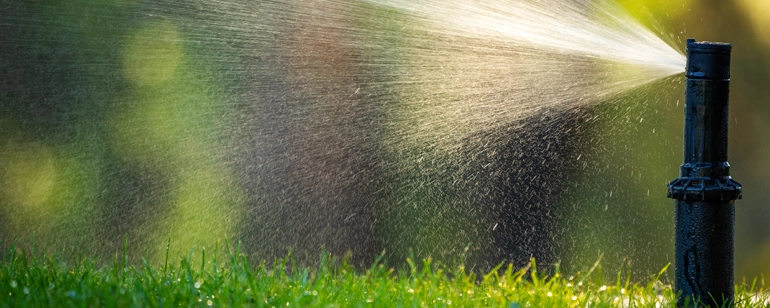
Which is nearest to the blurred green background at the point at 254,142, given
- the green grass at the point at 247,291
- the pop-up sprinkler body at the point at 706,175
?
the green grass at the point at 247,291

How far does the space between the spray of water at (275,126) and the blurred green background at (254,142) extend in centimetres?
1

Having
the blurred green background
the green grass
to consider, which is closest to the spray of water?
the blurred green background

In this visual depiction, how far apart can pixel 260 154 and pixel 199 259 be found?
755 mm

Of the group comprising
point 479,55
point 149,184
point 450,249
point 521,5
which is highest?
point 521,5

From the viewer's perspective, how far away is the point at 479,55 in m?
5.31

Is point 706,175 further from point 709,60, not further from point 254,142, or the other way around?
point 254,142

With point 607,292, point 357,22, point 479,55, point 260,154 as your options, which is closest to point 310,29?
point 357,22

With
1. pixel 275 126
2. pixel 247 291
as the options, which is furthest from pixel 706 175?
pixel 275 126

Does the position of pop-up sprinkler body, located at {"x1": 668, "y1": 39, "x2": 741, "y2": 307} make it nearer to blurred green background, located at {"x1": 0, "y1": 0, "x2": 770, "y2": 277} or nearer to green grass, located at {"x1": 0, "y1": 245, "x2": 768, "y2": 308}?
green grass, located at {"x1": 0, "y1": 245, "x2": 768, "y2": 308}

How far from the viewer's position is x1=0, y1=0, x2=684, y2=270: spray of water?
4.44 metres

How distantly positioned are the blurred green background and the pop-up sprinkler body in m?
2.37

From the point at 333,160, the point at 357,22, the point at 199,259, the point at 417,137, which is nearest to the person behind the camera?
the point at 199,259

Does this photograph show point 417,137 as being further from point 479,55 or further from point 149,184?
point 149,184

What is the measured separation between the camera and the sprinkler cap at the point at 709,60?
234 centimetres
